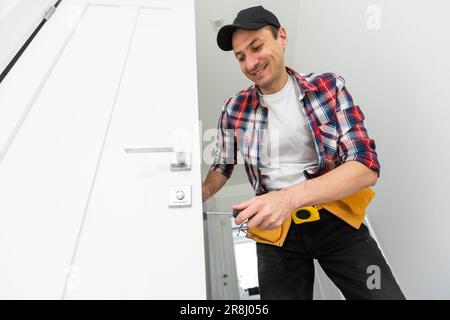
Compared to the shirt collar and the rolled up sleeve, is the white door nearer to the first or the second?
the shirt collar

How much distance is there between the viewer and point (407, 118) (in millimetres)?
794

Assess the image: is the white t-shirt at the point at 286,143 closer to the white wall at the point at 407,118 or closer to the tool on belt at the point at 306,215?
the tool on belt at the point at 306,215

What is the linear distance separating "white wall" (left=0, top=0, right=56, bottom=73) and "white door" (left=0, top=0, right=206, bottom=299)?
3 centimetres

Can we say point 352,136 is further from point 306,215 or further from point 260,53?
point 260,53

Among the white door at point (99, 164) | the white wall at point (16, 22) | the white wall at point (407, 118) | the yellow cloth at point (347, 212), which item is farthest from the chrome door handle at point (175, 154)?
the white wall at point (407, 118)

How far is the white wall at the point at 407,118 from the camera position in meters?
0.66

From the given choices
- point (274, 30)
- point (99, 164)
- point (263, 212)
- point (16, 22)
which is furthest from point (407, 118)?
point (16, 22)

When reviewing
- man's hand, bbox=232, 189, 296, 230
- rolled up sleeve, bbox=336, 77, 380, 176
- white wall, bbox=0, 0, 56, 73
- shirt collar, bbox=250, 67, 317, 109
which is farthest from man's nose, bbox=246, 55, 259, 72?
white wall, bbox=0, 0, 56, 73

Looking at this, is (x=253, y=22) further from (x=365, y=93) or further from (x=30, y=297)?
(x=30, y=297)

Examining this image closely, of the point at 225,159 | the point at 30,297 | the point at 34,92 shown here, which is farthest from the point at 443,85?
the point at 34,92

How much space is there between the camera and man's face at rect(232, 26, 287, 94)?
2.40 feet

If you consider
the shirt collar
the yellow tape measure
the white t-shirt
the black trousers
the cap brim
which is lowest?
the black trousers

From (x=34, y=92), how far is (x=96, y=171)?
359mm

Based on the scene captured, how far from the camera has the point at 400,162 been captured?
85cm
